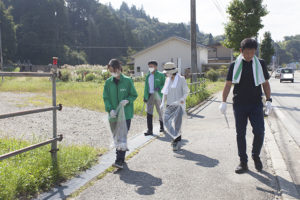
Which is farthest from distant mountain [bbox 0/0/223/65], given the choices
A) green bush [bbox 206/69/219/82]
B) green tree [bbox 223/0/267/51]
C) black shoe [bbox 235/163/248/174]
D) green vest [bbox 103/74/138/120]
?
black shoe [bbox 235/163/248/174]

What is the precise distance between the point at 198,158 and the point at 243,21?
21625 millimetres

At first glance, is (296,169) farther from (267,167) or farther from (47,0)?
(47,0)

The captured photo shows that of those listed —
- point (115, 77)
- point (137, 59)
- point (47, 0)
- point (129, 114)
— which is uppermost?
point (47, 0)

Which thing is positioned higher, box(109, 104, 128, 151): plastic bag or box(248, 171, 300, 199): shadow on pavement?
box(109, 104, 128, 151): plastic bag

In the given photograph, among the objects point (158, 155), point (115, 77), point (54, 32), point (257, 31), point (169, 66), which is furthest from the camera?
point (54, 32)

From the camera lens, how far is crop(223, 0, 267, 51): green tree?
2420cm

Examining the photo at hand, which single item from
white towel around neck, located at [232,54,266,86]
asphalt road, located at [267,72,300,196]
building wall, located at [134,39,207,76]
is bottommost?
asphalt road, located at [267,72,300,196]

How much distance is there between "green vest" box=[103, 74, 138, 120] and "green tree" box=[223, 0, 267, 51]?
21.2 m

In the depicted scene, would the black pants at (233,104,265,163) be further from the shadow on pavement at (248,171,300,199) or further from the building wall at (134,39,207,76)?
the building wall at (134,39,207,76)

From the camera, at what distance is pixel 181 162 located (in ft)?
16.9

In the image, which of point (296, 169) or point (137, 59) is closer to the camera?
point (296, 169)

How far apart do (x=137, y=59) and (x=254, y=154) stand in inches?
1679

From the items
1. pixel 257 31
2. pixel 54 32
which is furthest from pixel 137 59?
pixel 54 32

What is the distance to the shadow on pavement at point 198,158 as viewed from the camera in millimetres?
4996
